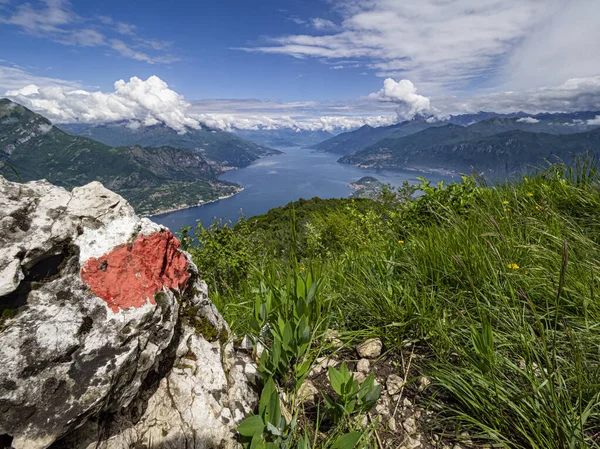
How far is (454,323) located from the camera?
→ 2.55m

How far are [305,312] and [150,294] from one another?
4.12ft

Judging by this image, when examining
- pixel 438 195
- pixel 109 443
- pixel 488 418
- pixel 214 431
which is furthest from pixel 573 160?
pixel 109 443

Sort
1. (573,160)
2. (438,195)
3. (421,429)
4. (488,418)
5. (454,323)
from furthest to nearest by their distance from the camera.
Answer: (438,195), (573,160), (454,323), (421,429), (488,418)

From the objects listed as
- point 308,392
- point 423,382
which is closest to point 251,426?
point 308,392

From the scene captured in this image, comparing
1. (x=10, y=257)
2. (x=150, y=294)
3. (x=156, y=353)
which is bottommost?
(x=156, y=353)

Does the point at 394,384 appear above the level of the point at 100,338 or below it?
below

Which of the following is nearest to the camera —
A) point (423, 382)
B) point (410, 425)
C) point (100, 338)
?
point (100, 338)

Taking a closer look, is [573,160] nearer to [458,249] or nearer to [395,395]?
[458,249]

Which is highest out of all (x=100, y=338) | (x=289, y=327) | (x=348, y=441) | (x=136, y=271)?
(x=136, y=271)

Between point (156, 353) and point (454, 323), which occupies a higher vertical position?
point (156, 353)

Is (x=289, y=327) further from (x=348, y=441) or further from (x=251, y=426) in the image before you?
(x=348, y=441)

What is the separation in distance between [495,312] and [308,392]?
1694mm

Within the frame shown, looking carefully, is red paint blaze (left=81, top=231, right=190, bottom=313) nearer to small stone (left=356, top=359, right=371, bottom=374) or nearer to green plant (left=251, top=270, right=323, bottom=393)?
green plant (left=251, top=270, right=323, bottom=393)

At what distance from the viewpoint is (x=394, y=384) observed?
8.02 ft
